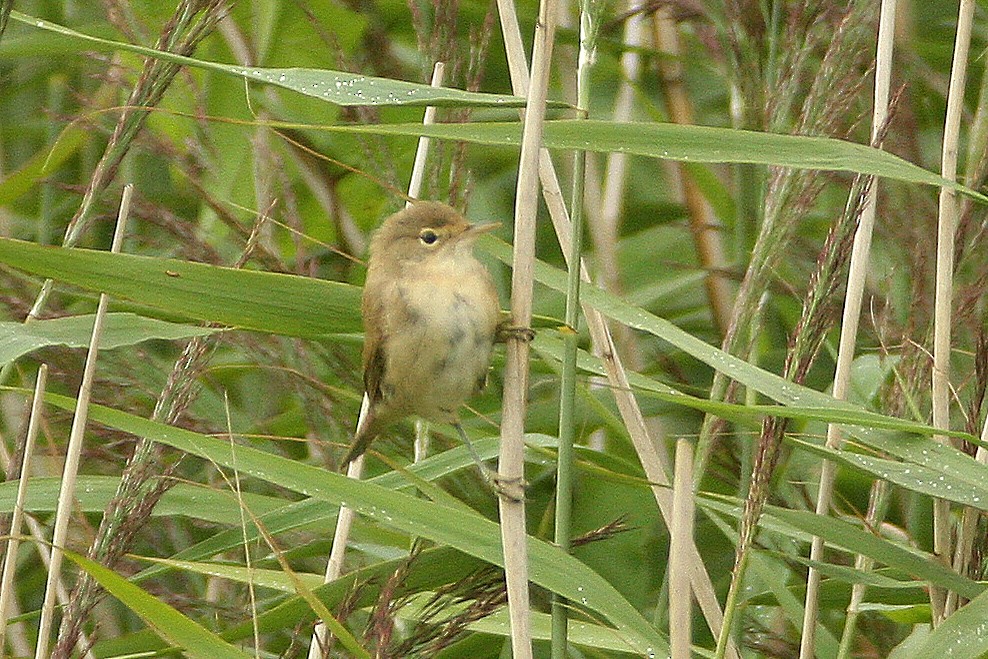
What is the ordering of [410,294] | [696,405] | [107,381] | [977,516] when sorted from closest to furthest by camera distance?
[696,405] < [977,516] < [410,294] < [107,381]

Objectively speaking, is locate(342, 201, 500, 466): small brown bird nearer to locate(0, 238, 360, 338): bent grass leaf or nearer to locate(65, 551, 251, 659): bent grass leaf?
locate(0, 238, 360, 338): bent grass leaf

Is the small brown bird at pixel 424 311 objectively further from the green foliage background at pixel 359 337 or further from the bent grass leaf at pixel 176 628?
the bent grass leaf at pixel 176 628

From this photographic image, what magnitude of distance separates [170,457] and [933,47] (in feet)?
6.71

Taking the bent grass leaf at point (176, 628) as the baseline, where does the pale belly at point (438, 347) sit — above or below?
above

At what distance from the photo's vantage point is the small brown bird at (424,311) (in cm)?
196

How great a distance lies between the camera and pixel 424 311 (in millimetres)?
2006

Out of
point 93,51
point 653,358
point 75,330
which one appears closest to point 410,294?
point 75,330

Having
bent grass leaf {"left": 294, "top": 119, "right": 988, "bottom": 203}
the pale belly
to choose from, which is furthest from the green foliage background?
the pale belly

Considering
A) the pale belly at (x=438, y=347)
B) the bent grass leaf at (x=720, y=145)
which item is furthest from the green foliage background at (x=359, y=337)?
the pale belly at (x=438, y=347)

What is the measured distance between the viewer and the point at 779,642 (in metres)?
2.11

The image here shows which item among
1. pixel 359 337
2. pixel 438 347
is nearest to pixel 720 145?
pixel 438 347

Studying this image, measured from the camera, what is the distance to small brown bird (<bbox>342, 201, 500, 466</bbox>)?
1.96 m

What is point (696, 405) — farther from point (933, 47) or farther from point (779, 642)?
point (933, 47)

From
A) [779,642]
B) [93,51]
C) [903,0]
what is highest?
[903,0]
